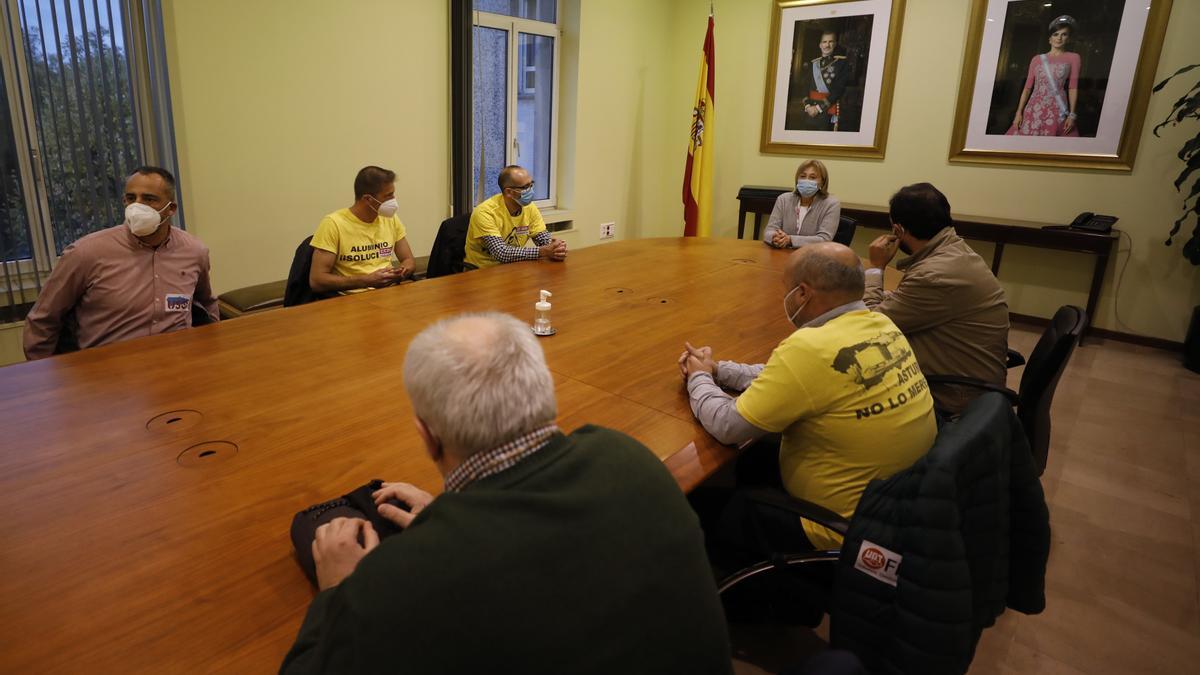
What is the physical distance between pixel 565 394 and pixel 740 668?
2.83ft

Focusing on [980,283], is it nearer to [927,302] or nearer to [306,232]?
[927,302]

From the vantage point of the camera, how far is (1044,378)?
2.03m

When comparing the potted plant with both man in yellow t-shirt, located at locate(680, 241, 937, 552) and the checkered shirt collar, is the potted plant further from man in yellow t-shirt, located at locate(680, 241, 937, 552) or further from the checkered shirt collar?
the checkered shirt collar

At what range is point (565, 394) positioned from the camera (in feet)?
5.98

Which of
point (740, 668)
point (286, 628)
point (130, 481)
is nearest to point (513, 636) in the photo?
point (286, 628)

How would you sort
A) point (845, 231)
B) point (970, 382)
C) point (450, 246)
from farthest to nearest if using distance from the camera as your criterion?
point (845, 231)
point (450, 246)
point (970, 382)

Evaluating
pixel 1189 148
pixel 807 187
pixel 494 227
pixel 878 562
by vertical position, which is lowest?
pixel 878 562

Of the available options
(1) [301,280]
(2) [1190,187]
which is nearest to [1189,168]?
(2) [1190,187]

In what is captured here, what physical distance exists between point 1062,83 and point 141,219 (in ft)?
17.7

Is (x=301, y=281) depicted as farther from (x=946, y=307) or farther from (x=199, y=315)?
(x=946, y=307)

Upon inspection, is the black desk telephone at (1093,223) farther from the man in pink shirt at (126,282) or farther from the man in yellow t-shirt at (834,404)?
the man in pink shirt at (126,282)

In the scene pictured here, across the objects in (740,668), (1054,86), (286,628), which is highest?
(1054,86)

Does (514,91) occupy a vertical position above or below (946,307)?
above

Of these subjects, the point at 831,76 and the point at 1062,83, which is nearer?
the point at 1062,83
